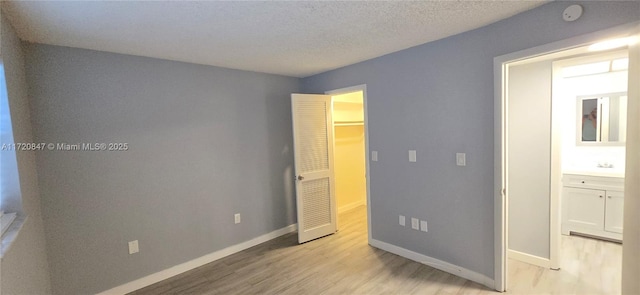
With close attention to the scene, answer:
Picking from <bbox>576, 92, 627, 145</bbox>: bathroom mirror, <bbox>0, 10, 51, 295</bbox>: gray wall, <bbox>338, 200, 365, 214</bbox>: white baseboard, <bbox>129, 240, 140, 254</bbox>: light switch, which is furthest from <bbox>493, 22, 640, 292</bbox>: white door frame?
<bbox>129, 240, 140, 254</bbox>: light switch

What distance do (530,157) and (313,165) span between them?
2434mm

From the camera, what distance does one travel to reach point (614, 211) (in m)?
3.07

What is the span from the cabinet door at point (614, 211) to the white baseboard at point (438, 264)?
2053 millimetres

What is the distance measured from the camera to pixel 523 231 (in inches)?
109

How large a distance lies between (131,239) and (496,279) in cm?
338

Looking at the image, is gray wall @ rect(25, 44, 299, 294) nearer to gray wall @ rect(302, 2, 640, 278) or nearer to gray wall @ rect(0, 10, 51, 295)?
gray wall @ rect(0, 10, 51, 295)

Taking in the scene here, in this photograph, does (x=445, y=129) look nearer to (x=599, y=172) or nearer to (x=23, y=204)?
(x=599, y=172)

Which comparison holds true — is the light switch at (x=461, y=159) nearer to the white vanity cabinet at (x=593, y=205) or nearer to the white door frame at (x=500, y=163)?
the white door frame at (x=500, y=163)

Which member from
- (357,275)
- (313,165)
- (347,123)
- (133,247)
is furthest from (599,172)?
(133,247)

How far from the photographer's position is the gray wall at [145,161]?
2.22 metres

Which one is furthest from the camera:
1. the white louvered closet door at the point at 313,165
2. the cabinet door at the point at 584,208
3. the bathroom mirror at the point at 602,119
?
the white louvered closet door at the point at 313,165

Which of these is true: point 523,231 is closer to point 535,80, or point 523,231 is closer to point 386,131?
point 535,80

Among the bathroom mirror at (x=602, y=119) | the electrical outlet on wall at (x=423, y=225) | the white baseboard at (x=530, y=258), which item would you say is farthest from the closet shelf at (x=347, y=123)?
the bathroom mirror at (x=602, y=119)

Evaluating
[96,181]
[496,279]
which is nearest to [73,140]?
[96,181]
